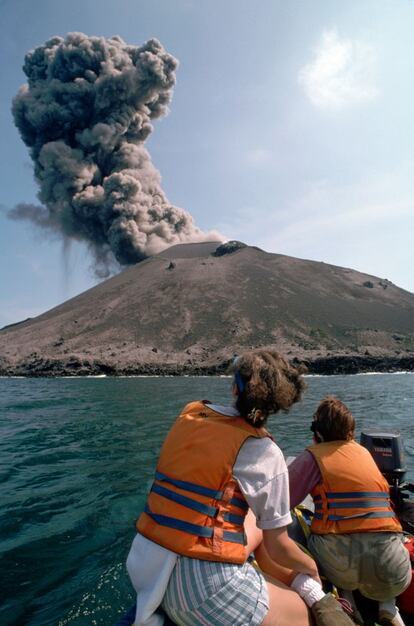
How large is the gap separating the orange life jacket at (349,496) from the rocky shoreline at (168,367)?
6208 cm

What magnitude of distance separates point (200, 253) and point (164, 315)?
50.2 m

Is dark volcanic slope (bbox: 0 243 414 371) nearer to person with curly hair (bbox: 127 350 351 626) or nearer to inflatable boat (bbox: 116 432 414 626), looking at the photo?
inflatable boat (bbox: 116 432 414 626)

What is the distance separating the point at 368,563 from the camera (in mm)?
3461

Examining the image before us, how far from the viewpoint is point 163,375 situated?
66.4 m

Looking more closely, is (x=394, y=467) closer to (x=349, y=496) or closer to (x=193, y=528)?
(x=349, y=496)

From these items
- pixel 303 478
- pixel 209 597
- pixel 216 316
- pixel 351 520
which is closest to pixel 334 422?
pixel 303 478

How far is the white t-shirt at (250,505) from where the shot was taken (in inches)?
94.0

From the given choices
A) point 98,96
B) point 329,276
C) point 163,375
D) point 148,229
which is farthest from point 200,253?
point 163,375

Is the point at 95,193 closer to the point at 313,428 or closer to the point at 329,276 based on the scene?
the point at 329,276

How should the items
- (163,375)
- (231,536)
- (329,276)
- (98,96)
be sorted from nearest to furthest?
(231,536), (163,375), (98,96), (329,276)

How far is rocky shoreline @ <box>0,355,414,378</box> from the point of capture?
66000 mm

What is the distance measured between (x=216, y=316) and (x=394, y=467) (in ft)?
313

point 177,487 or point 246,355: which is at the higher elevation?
point 246,355

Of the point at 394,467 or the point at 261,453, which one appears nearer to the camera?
the point at 261,453
